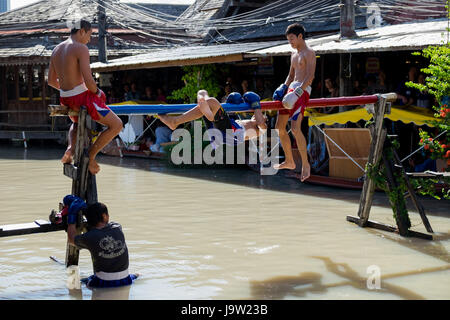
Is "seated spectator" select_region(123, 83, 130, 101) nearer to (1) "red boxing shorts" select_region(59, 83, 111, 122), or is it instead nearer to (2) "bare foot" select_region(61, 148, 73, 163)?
(2) "bare foot" select_region(61, 148, 73, 163)

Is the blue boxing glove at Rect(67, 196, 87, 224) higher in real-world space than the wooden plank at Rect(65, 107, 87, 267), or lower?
lower

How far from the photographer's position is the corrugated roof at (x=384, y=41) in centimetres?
1316

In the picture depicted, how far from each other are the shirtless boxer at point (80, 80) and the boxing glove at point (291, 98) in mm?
2019

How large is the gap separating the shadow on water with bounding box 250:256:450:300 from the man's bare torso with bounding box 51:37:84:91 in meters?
2.95

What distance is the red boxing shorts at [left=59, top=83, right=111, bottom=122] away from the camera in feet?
23.4

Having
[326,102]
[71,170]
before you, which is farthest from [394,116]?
[71,170]

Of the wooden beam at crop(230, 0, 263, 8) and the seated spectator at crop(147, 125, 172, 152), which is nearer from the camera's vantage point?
the seated spectator at crop(147, 125, 172, 152)

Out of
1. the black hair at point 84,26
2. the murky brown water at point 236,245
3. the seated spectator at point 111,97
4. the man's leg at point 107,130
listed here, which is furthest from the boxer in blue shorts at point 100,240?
the seated spectator at point 111,97

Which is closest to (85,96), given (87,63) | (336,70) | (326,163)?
(87,63)

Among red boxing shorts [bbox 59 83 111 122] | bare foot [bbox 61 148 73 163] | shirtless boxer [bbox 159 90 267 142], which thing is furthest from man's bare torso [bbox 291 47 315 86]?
bare foot [bbox 61 148 73 163]

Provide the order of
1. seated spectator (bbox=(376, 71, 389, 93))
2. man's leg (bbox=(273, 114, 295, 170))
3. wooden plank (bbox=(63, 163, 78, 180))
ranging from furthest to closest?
seated spectator (bbox=(376, 71, 389, 93)), man's leg (bbox=(273, 114, 295, 170)), wooden plank (bbox=(63, 163, 78, 180))

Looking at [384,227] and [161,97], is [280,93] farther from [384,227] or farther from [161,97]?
[161,97]

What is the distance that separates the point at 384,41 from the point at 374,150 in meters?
4.54
